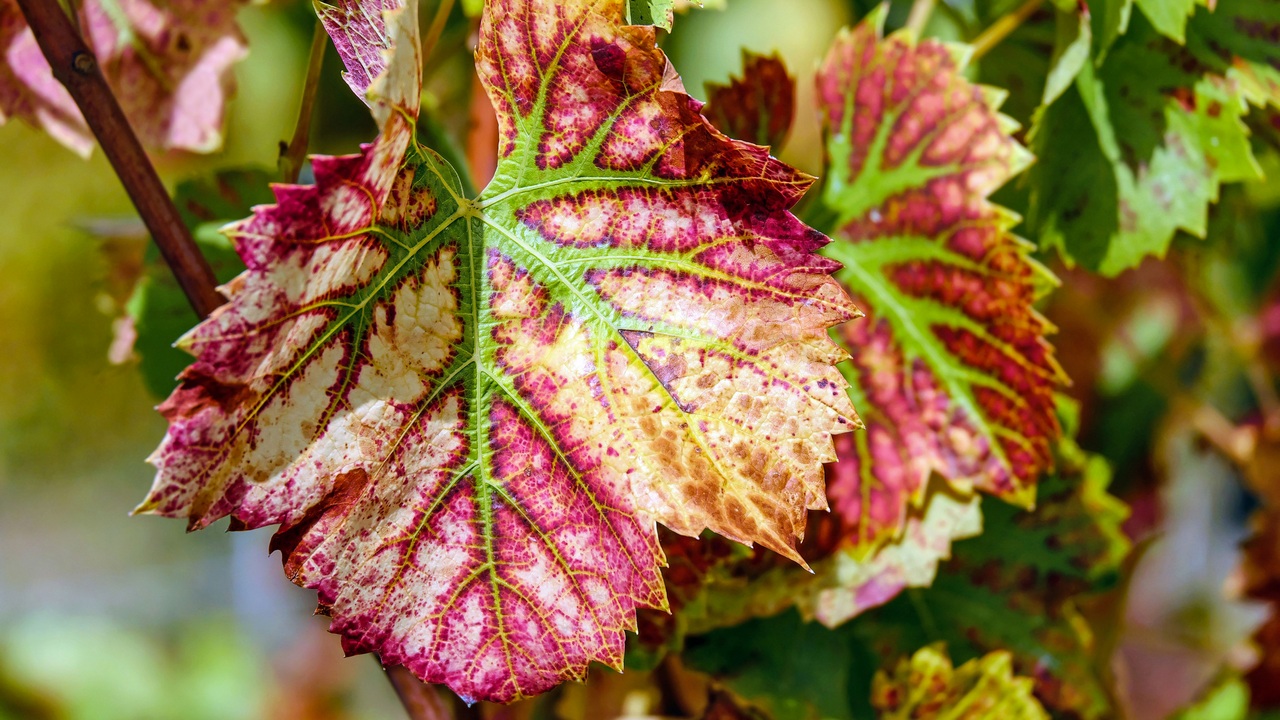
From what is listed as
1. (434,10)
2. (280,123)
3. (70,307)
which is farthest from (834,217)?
(70,307)

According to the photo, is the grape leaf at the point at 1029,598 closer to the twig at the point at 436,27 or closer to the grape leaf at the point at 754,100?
the grape leaf at the point at 754,100

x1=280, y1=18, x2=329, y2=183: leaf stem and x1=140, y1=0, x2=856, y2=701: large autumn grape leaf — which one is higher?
x1=280, y1=18, x2=329, y2=183: leaf stem

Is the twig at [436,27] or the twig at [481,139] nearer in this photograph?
the twig at [436,27]

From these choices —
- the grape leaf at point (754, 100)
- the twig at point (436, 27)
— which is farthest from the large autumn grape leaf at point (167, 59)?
the grape leaf at point (754, 100)

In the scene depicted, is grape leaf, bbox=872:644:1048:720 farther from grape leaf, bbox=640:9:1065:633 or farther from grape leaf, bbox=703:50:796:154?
grape leaf, bbox=703:50:796:154

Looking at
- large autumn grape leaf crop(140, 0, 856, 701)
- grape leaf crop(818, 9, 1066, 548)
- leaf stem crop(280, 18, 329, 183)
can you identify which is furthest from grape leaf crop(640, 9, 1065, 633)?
leaf stem crop(280, 18, 329, 183)
